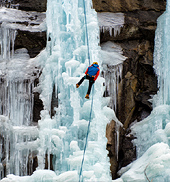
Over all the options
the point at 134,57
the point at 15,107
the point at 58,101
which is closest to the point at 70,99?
the point at 58,101

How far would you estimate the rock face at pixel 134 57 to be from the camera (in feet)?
32.7

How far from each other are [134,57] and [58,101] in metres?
3.11

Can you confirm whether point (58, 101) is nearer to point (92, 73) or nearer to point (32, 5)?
point (92, 73)

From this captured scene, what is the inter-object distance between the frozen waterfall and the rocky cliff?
291 mm

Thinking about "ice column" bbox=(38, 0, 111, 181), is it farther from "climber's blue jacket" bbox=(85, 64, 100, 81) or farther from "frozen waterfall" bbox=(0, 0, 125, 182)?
"climber's blue jacket" bbox=(85, 64, 100, 81)

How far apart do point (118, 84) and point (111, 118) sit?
136 cm

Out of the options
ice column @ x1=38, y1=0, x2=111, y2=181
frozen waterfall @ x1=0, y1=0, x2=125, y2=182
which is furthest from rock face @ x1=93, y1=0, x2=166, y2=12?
ice column @ x1=38, y1=0, x2=111, y2=181

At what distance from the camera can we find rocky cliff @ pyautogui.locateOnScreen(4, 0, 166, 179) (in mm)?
9930

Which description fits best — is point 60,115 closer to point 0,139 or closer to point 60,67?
point 60,67

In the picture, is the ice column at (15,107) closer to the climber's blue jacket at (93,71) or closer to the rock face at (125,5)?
the rock face at (125,5)

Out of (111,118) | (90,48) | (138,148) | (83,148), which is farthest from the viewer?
(138,148)

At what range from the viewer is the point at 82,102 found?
774 centimetres

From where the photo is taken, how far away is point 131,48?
33.6 feet

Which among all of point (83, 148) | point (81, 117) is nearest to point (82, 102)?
point (81, 117)
